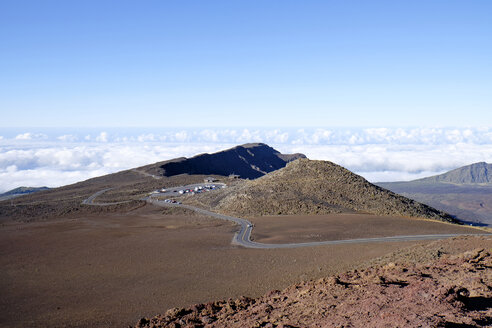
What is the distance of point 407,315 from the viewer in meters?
14.1

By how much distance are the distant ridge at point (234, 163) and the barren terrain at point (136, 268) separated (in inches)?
2904

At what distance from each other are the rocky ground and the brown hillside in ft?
104

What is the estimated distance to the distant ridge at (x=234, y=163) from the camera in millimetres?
131625

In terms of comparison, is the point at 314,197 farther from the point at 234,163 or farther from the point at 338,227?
the point at 234,163

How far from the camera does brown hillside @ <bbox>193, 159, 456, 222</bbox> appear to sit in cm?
5606

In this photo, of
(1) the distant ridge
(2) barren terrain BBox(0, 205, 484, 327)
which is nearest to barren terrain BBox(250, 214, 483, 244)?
(2) barren terrain BBox(0, 205, 484, 327)

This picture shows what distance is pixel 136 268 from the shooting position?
31219mm

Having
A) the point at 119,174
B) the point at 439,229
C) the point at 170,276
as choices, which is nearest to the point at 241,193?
the point at 439,229

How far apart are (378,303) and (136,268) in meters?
21.8

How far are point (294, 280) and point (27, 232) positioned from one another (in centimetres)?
3871

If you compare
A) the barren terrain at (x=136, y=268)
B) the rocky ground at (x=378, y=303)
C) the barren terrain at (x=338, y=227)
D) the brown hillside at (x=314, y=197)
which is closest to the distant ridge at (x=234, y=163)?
the brown hillside at (x=314, y=197)

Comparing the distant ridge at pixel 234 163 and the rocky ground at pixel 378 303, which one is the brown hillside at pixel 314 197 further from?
the distant ridge at pixel 234 163

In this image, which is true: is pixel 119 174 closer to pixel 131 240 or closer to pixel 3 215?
pixel 3 215

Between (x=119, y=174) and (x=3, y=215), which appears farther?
(x=119, y=174)
